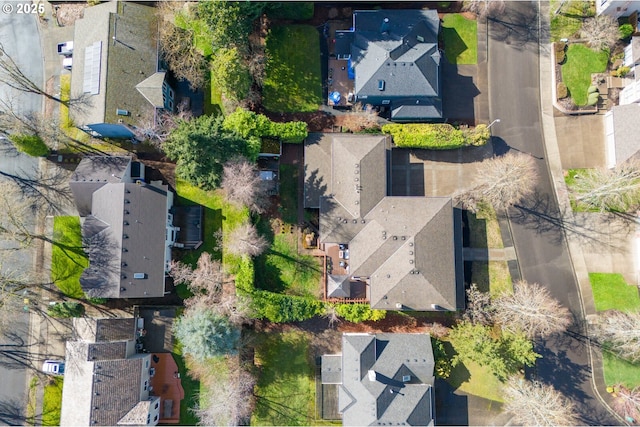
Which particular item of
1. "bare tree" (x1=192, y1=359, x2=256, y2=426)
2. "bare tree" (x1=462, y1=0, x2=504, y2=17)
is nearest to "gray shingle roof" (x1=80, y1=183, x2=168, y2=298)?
"bare tree" (x1=192, y1=359, x2=256, y2=426)

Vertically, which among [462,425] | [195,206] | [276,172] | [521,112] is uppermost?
[521,112]

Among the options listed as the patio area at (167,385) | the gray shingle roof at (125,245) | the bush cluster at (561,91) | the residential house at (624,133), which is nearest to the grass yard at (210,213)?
the gray shingle roof at (125,245)

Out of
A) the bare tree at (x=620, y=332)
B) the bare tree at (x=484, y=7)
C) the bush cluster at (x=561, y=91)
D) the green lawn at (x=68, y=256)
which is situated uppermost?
the bare tree at (x=484, y=7)

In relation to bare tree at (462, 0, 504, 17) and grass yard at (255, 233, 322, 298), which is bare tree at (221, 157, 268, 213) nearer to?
grass yard at (255, 233, 322, 298)

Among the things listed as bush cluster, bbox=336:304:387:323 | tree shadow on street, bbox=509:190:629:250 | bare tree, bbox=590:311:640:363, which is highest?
tree shadow on street, bbox=509:190:629:250

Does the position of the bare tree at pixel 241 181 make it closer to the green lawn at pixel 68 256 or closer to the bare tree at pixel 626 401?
the green lawn at pixel 68 256


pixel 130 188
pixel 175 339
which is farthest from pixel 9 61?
pixel 175 339

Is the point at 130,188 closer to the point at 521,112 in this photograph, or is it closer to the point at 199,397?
the point at 199,397
